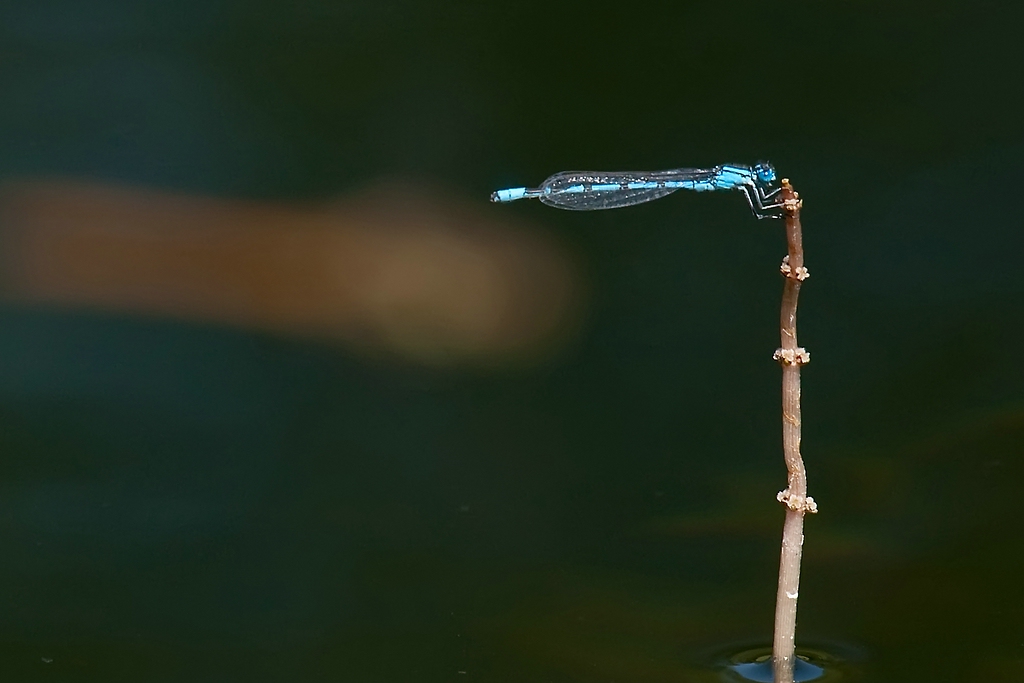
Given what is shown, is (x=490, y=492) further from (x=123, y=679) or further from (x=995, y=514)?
(x=995, y=514)

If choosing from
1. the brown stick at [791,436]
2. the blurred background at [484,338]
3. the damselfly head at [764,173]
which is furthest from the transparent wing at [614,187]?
the brown stick at [791,436]

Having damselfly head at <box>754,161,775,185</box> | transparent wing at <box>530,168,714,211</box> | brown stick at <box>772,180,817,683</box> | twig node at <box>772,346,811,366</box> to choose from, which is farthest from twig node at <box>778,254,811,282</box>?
transparent wing at <box>530,168,714,211</box>

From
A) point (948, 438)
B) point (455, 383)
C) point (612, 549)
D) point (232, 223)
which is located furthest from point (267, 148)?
point (948, 438)

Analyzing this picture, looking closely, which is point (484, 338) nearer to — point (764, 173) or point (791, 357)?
point (764, 173)

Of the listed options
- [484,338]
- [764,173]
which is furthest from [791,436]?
[484,338]

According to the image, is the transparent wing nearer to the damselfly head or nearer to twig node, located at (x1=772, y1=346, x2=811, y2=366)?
the damselfly head
